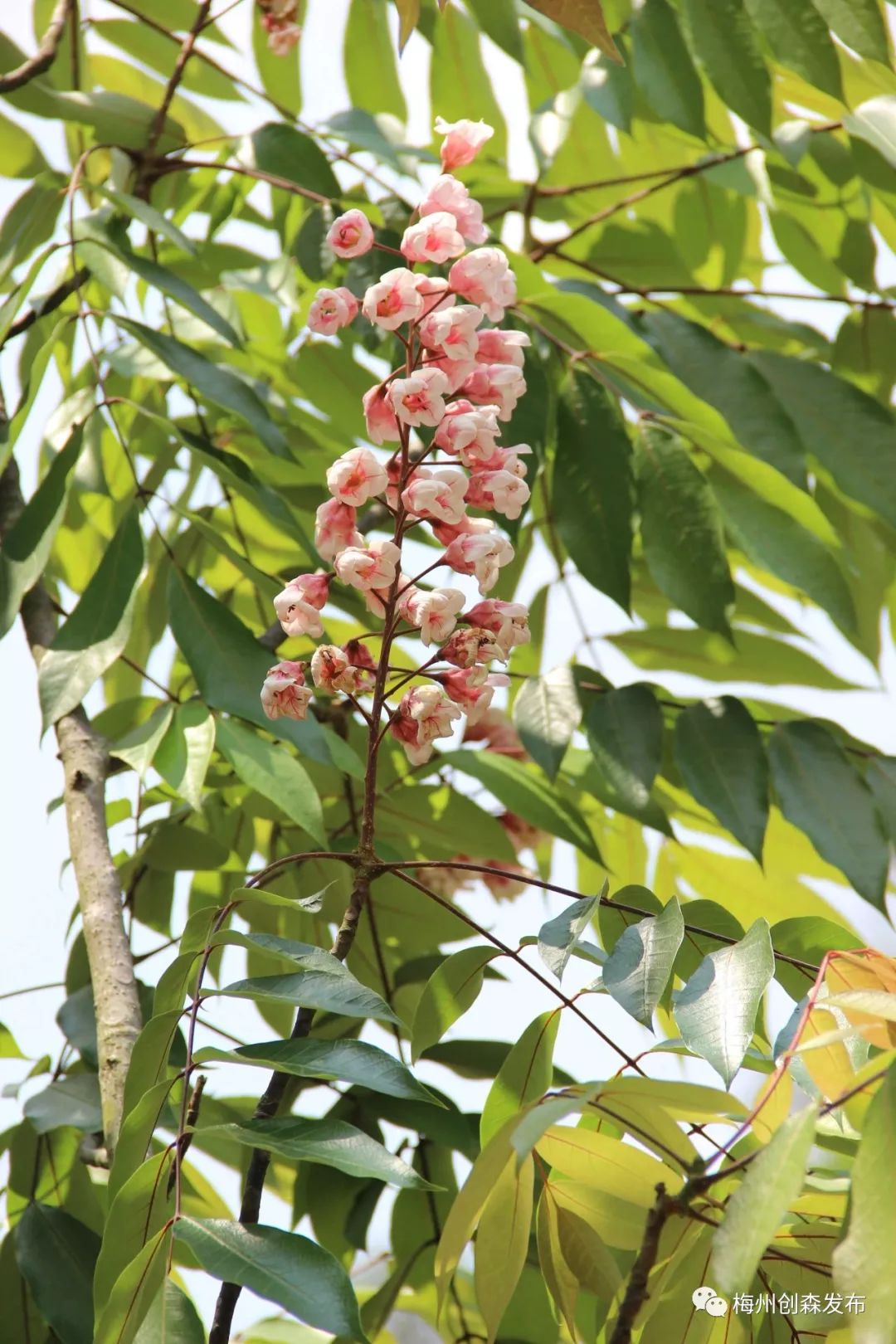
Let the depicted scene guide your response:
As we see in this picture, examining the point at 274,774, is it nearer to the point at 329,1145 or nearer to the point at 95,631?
the point at 95,631

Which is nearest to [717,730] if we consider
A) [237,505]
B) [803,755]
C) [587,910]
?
[803,755]

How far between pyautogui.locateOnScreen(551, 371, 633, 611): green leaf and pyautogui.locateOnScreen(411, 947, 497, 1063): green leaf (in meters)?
Result: 0.30

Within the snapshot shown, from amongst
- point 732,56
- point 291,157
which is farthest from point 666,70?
point 291,157

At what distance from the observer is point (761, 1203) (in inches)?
12.8

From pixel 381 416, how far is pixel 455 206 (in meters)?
0.09

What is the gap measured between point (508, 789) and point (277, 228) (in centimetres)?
48

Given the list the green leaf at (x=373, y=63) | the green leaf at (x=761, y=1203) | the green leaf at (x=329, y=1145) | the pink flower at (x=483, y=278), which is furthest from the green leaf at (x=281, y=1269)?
the green leaf at (x=373, y=63)

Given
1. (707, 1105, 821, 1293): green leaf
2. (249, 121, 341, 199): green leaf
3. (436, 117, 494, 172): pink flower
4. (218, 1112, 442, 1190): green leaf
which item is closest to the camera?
(707, 1105, 821, 1293): green leaf

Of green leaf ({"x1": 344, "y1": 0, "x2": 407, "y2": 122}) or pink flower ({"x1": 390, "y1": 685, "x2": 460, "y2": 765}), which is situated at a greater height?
green leaf ({"x1": 344, "y1": 0, "x2": 407, "y2": 122})

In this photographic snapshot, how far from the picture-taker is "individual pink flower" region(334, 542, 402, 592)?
1.54ft

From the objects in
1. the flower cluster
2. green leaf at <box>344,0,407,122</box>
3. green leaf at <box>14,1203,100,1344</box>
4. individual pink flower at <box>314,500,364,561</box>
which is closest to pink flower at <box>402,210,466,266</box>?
the flower cluster

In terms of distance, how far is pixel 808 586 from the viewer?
77 cm

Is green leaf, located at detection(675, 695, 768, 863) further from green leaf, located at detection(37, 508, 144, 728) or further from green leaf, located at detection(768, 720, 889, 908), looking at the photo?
green leaf, located at detection(37, 508, 144, 728)

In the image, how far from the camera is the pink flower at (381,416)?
490 millimetres
